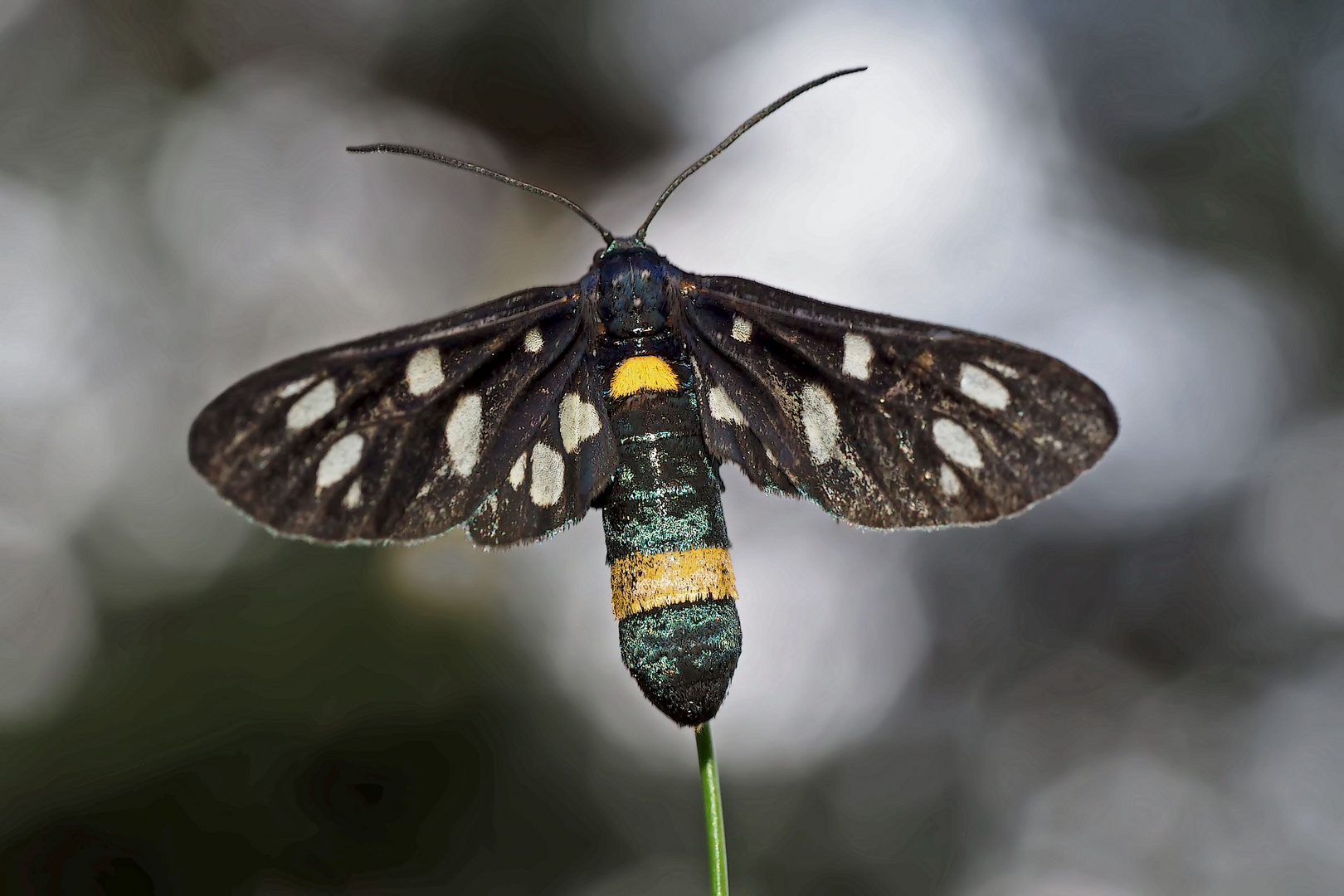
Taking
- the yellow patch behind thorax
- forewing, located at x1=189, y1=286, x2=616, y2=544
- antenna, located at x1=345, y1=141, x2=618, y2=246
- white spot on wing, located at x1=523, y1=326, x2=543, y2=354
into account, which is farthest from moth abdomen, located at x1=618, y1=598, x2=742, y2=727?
antenna, located at x1=345, y1=141, x2=618, y2=246

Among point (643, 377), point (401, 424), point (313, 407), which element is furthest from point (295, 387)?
point (643, 377)

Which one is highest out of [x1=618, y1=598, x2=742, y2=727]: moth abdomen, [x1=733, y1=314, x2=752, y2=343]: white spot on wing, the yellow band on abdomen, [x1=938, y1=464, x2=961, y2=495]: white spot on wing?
[x1=733, y1=314, x2=752, y2=343]: white spot on wing

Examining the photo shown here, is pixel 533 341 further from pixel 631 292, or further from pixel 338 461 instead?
pixel 338 461

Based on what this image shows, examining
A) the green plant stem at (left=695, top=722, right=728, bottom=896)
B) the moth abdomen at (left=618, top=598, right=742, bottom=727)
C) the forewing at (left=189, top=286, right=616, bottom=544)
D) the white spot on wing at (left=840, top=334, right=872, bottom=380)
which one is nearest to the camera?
the green plant stem at (left=695, top=722, right=728, bottom=896)

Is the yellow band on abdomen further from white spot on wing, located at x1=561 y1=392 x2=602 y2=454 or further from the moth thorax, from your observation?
white spot on wing, located at x1=561 y1=392 x2=602 y2=454

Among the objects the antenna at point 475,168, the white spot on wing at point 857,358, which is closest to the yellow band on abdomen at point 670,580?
the white spot on wing at point 857,358

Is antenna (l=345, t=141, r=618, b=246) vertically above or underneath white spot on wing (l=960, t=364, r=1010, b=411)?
above

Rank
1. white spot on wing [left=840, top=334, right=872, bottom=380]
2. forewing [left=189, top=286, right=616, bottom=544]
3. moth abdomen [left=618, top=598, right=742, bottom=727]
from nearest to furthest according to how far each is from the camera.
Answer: moth abdomen [left=618, top=598, right=742, bottom=727]
forewing [left=189, top=286, right=616, bottom=544]
white spot on wing [left=840, top=334, right=872, bottom=380]
